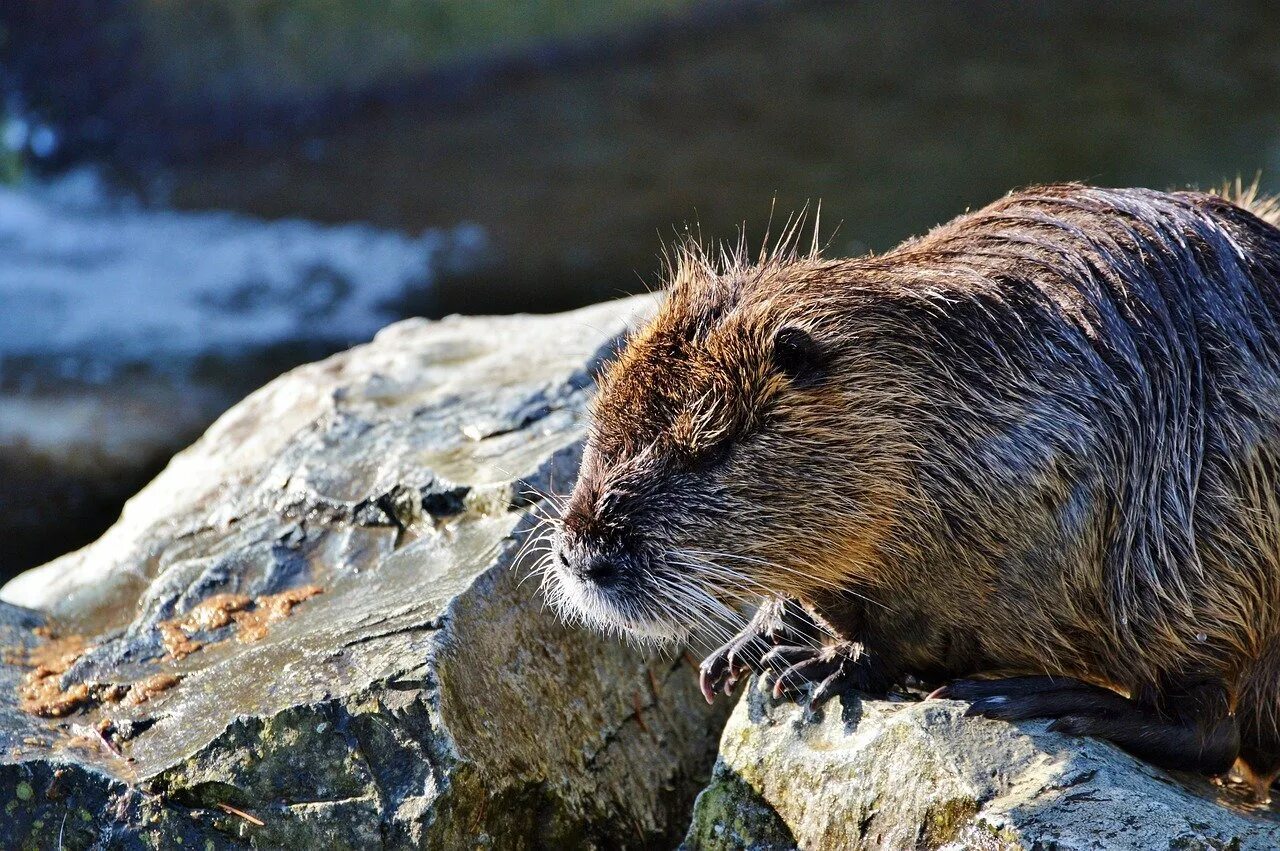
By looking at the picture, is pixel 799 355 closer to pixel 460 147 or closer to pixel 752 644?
pixel 752 644

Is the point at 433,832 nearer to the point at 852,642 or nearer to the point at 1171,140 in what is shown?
the point at 852,642

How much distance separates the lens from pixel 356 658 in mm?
3418

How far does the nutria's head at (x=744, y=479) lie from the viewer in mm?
3244

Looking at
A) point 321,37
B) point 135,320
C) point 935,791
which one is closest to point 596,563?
point 935,791

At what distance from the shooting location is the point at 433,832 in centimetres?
320

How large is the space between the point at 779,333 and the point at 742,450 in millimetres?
277

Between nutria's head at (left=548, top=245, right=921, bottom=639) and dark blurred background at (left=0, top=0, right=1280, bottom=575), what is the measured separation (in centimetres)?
493

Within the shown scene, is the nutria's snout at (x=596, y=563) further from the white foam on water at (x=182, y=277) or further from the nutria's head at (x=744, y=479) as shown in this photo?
the white foam on water at (x=182, y=277)

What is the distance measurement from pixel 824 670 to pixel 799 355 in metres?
0.76

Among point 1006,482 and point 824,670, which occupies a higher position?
point 1006,482

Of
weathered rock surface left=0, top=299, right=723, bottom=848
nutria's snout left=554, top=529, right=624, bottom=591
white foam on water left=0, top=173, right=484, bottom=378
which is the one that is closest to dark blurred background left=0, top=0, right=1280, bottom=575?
white foam on water left=0, top=173, right=484, bottom=378

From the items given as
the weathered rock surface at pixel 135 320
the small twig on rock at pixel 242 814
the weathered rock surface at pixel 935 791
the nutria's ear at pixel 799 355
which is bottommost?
the weathered rock surface at pixel 935 791

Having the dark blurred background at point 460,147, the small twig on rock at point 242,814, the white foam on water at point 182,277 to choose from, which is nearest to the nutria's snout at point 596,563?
the small twig on rock at point 242,814

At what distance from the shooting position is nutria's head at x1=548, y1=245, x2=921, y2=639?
128 inches
